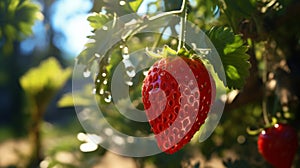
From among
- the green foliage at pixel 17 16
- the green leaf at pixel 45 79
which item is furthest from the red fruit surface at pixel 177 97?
the green leaf at pixel 45 79

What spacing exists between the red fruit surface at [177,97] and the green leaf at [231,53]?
0.02 m

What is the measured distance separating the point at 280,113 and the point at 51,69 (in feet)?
3.48

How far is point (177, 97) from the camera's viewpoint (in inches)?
20.9

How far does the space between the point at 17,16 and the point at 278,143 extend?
0.43 meters

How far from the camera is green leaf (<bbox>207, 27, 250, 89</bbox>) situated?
1.69 feet

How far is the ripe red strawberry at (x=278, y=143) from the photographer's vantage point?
70 cm

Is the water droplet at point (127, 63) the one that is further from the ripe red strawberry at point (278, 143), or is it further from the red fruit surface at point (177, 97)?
the ripe red strawberry at point (278, 143)

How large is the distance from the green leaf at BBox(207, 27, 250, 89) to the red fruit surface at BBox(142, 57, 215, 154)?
0.9 inches

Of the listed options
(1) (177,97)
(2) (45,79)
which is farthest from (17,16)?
(2) (45,79)

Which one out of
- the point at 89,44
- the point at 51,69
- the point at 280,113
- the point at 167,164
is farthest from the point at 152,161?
the point at 51,69

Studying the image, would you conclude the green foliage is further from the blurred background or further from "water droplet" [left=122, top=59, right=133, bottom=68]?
"water droplet" [left=122, top=59, right=133, bottom=68]

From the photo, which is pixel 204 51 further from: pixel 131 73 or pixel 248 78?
pixel 248 78

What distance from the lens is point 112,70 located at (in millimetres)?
625

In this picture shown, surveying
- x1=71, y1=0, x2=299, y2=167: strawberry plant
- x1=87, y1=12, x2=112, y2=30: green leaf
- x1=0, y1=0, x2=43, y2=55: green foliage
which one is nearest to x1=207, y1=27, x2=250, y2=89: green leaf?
x1=71, y1=0, x2=299, y2=167: strawberry plant
